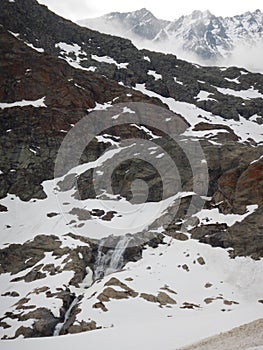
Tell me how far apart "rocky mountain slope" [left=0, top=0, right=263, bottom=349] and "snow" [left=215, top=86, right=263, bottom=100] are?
19.9ft

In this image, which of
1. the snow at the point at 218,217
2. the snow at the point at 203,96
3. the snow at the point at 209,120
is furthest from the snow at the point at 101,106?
the snow at the point at 218,217

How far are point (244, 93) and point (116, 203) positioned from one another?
202ft

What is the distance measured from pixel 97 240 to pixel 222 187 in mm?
12848

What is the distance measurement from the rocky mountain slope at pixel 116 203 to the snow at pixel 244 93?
238 inches

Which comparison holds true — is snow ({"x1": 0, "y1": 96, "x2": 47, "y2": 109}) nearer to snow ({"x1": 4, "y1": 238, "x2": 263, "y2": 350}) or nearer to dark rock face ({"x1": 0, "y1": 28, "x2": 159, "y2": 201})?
dark rock face ({"x1": 0, "y1": 28, "x2": 159, "y2": 201})

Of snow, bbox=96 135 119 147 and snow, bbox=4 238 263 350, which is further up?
snow, bbox=96 135 119 147

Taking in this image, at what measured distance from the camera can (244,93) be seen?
100938 mm

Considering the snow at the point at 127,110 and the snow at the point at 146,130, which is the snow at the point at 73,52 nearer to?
the snow at the point at 127,110

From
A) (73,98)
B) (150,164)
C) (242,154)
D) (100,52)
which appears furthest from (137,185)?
(100,52)

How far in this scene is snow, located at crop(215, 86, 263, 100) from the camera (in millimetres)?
98438

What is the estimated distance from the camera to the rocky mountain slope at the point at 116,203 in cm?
3122

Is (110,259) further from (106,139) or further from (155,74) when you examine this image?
(155,74)

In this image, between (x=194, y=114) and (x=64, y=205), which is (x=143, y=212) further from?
(x=194, y=114)

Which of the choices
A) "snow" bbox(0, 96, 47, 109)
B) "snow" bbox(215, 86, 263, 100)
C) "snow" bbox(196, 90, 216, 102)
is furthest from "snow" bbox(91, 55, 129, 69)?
"snow" bbox(0, 96, 47, 109)
